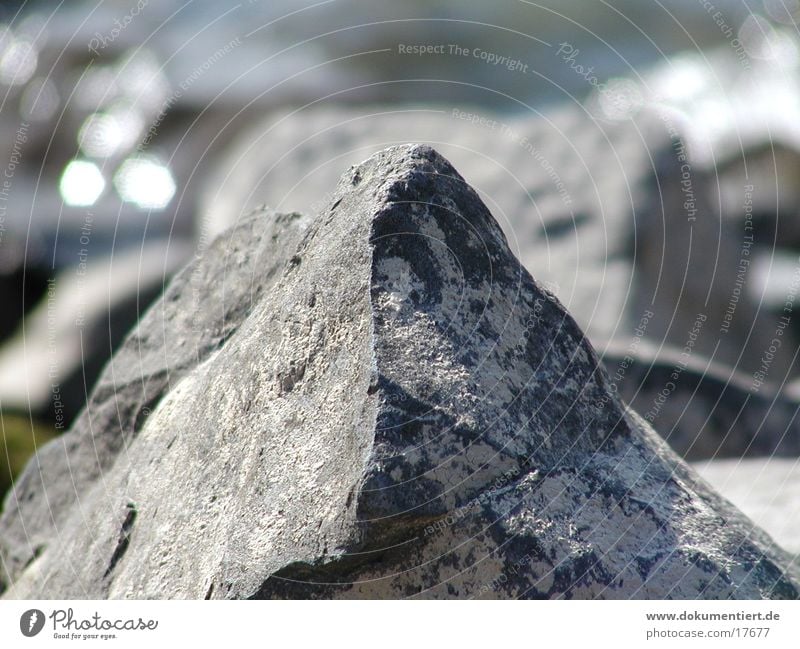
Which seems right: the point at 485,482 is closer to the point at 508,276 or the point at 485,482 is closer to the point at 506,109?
the point at 508,276

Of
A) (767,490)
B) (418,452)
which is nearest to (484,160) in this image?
(767,490)

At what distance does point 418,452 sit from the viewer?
1811mm

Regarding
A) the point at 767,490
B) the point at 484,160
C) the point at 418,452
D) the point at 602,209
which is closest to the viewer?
the point at 418,452

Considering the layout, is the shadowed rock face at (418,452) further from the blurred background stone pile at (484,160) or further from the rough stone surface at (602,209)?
the rough stone surface at (602,209)

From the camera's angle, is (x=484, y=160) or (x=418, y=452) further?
(x=484, y=160)

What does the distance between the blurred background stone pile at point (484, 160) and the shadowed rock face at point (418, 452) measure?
1101 millimetres

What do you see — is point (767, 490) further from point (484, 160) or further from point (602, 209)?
point (484, 160)

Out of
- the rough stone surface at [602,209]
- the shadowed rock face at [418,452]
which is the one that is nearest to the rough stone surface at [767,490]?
the shadowed rock face at [418,452]

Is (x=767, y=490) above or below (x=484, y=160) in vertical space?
below

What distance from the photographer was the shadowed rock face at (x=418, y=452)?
1843 millimetres

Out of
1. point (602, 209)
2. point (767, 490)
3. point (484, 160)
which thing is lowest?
point (767, 490)

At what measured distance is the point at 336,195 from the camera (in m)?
2.17

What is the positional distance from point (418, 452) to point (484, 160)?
4398mm

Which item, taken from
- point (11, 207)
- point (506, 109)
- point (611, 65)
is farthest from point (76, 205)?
point (611, 65)
